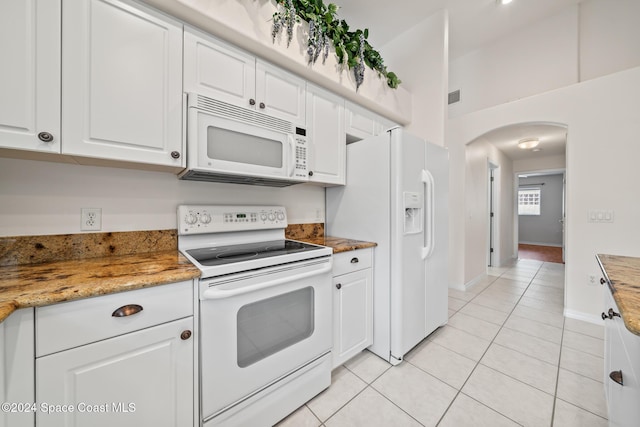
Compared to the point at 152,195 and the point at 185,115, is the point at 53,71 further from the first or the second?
the point at 152,195

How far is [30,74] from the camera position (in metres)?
0.95

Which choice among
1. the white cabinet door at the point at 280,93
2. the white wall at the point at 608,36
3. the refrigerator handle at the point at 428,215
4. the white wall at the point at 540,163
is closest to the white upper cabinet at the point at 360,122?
the white cabinet door at the point at 280,93

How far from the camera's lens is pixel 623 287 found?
89cm

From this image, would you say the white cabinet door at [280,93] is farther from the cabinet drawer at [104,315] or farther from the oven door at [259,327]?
the cabinet drawer at [104,315]

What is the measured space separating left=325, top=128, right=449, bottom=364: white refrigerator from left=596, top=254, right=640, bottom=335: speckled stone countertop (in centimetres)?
96

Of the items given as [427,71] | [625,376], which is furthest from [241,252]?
[427,71]

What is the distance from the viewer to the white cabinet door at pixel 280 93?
159 cm

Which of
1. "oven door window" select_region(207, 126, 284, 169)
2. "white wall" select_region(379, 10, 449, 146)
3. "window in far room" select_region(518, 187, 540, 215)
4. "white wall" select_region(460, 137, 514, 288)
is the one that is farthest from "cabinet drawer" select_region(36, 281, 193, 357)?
"window in far room" select_region(518, 187, 540, 215)

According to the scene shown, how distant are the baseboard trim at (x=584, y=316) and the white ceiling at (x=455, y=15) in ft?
11.4

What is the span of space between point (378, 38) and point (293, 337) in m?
3.48

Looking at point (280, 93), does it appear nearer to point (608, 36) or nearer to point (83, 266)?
point (83, 266)

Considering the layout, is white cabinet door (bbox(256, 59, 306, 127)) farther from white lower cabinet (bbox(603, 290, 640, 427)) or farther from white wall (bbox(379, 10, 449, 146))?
white lower cabinet (bbox(603, 290, 640, 427))

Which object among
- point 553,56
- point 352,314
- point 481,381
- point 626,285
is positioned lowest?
point 481,381

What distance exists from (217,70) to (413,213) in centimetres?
172
